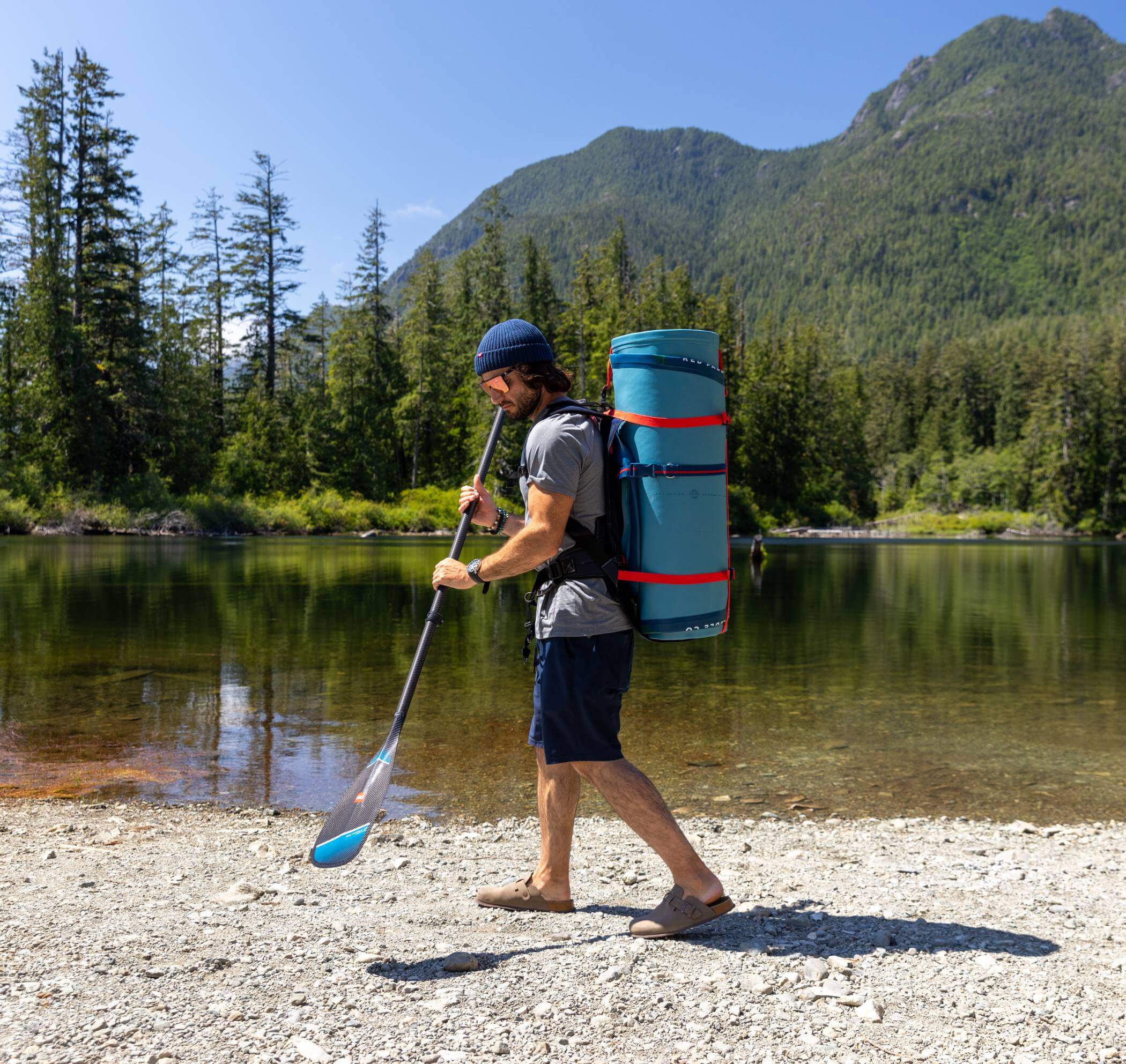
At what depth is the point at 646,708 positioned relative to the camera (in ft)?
37.0

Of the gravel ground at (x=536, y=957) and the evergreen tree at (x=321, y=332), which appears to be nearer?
the gravel ground at (x=536, y=957)

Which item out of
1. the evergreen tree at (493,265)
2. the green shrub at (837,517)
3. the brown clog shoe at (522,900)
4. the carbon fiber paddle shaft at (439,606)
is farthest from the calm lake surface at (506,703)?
the green shrub at (837,517)

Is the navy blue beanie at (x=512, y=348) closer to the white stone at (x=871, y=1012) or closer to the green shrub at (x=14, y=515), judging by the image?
the white stone at (x=871, y=1012)

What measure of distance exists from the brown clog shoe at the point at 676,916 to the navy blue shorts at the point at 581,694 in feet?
2.31

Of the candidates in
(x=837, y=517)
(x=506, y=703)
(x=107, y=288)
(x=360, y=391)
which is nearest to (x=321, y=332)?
(x=360, y=391)

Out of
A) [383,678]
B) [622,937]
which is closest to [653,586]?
[622,937]

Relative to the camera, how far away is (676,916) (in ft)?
13.8

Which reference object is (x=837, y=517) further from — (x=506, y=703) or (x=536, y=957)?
(x=536, y=957)

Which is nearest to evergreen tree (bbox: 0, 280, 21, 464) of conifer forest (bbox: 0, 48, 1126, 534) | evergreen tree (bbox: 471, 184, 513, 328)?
conifer forest (bbox: 0, 48, 1126, 534)

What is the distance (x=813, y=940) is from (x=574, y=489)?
2.27m

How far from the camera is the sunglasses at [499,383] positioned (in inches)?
172

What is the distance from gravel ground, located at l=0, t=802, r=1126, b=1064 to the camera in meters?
3.21

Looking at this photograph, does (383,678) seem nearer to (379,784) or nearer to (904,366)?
(379,784)

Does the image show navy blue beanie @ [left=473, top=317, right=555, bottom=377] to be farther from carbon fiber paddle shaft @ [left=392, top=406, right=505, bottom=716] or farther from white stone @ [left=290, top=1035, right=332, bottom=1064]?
white stone @ [left=290, top=1035, right=332, bottom=1064]
